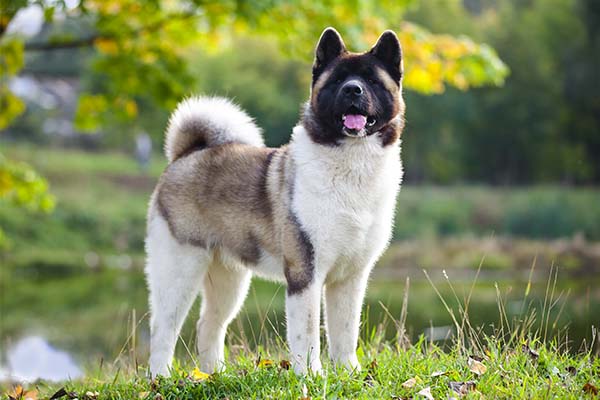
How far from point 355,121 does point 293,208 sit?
0.56 meters

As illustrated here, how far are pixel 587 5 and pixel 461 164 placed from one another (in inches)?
293

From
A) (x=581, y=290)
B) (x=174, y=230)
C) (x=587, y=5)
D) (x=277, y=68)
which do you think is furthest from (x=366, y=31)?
A: (x=277, y=68)

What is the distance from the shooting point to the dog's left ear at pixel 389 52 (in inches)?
168

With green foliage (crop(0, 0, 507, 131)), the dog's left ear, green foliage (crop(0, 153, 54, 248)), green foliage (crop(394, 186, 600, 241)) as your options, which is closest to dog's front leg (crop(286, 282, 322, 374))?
the dog's left ear

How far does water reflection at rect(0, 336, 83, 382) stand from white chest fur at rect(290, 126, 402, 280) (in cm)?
470

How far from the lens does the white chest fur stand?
13.9ft

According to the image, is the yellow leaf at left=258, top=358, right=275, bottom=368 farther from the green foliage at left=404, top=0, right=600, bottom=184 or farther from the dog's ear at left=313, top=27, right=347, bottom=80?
the green foliage at left=404, top=0, right=600, bottom=184

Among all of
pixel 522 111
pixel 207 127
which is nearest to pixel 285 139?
pixel 522 111

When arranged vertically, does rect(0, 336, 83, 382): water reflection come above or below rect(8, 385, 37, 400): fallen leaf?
below

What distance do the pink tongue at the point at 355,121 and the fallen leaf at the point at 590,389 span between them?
1.63 meters

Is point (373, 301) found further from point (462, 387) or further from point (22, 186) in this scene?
point (462, 387)

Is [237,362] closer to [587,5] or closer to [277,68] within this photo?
[587,5]

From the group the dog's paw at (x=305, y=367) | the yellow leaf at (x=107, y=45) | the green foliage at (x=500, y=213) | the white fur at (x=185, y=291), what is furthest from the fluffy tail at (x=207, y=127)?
the green foliage at (x=500, y=213)

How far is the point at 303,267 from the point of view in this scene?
4215 mm
